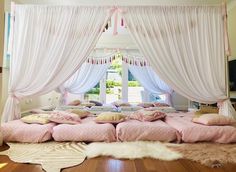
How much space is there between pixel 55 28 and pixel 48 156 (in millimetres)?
1873

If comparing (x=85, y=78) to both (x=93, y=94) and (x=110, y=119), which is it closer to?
(x=93, y=94)

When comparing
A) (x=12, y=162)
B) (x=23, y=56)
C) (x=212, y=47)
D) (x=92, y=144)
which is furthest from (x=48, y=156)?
(x=212, y=47)

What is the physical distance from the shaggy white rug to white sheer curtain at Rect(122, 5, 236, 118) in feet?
5.30

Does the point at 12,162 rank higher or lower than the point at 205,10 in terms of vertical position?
lower

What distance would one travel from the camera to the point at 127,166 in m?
2.03

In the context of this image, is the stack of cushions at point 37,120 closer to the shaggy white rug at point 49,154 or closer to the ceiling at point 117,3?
the shaggy white rug at point 49,154

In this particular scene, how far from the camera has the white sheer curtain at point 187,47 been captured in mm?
3074

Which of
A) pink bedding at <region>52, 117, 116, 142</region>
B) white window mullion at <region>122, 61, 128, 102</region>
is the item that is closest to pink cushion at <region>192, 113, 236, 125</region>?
pink bedding at <region>52, 117, 116, 142</region>

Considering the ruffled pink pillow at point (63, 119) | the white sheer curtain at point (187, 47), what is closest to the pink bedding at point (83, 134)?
the ruffled pink pillow at point (63, 119)

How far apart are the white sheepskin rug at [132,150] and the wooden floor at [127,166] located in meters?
0.11

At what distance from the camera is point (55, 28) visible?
10.3 ft

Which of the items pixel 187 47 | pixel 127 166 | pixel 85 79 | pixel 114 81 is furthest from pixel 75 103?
pixel 127 166

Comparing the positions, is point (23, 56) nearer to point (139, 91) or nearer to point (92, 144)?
point (92, 144)

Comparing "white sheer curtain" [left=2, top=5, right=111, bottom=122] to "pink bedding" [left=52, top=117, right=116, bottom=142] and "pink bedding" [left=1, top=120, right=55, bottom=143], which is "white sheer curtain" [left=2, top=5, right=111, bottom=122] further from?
"pink bedding" [left=52, top=117, right=116, bottom=142]
